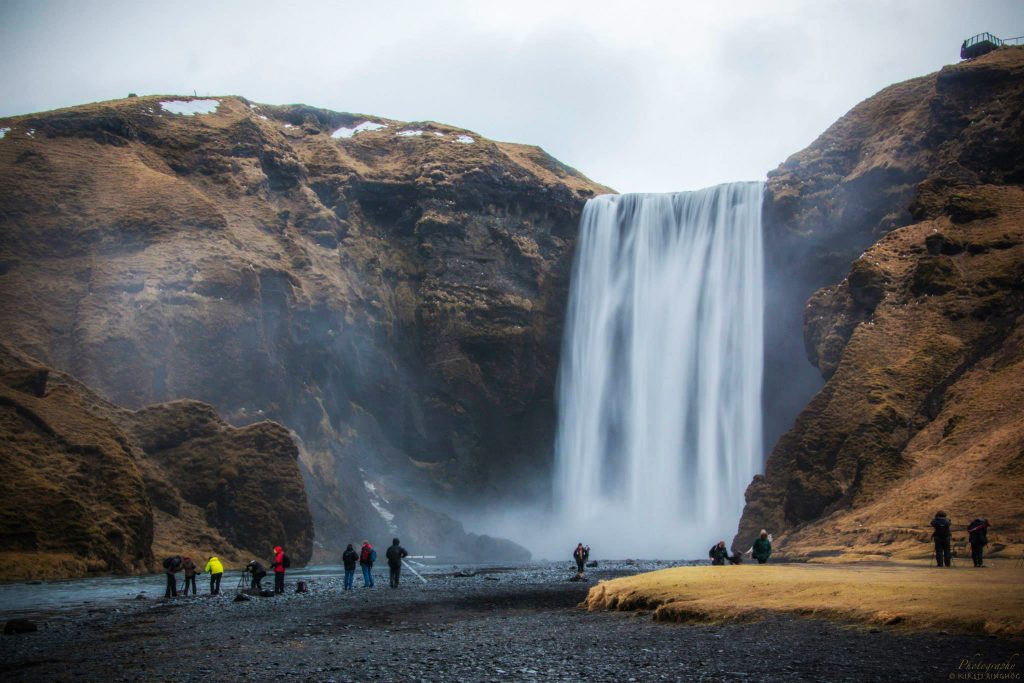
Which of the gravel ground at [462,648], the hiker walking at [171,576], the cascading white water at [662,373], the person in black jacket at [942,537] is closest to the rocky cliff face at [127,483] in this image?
the hiker walking at [171,576]

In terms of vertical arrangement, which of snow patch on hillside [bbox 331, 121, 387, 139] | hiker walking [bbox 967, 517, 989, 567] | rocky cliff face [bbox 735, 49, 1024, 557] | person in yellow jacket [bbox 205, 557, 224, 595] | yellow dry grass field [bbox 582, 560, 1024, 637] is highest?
snow patch on hillside [bbox 331, 121, 387, 139]

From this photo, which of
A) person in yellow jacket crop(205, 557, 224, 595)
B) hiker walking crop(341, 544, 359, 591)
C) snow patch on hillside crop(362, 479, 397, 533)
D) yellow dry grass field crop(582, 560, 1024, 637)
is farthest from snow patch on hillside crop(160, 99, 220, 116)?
yellow dry grass field crop(582, 560, 1024, 637)

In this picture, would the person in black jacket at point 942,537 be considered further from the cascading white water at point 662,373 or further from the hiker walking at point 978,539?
the cascading white water at point 662,373

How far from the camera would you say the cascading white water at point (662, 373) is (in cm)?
6656

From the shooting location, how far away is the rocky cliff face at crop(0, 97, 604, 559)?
64.2 meters

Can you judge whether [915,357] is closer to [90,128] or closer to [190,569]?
[190,569]

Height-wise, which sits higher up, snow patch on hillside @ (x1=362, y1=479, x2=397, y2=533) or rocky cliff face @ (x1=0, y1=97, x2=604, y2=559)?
rocky cliff face @ (x1=0, y1=97, x2=604, y2=559)

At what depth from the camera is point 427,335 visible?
271ft

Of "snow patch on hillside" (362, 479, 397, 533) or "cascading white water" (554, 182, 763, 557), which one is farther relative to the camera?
"snow patch on hillside" (362, 479, 397, 533)

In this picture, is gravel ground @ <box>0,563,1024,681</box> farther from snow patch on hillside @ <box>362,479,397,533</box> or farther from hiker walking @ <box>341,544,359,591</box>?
snow patch on hillside @ <box>362,479,397,533</box>

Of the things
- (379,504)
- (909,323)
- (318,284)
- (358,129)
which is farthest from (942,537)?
(358,129)

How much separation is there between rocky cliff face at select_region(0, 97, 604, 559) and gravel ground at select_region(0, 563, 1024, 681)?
1664 inches

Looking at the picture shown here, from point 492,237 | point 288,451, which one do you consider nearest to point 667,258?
point 492,237

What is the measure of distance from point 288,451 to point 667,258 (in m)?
37.5
